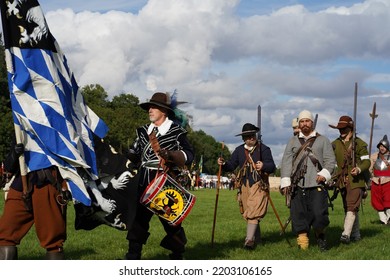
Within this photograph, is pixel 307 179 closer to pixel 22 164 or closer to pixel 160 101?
pixel 160 101

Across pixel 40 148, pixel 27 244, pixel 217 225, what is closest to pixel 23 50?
pixel 40 148

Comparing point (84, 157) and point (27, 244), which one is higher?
point (84, 157)

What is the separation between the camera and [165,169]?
9.12 m

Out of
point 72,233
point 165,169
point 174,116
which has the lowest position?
point 72,233

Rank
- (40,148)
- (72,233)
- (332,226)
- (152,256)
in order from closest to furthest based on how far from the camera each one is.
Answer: (40,148)
(152,256)
(72,233)
(332,226)

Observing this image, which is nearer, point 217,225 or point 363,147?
point 363,147

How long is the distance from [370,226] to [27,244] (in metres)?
7.75

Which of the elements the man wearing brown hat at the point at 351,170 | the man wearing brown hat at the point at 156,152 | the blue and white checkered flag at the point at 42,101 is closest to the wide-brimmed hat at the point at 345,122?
the man wearing brown hat at the point at 351,170

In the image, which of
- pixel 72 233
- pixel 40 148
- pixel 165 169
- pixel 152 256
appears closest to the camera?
pixel 40 148

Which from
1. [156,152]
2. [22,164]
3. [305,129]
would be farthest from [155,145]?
[305,129]

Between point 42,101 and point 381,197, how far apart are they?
1186 centimetres

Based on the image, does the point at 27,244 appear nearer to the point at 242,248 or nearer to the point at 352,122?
the point at 242,248

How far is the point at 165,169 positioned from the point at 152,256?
198 centimetres

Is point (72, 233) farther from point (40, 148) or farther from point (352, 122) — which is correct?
point (40, 148)
